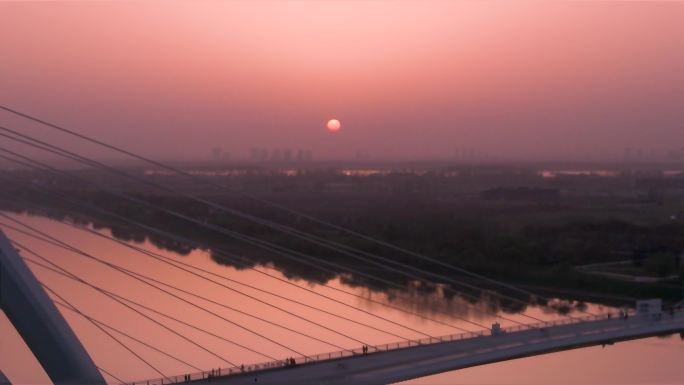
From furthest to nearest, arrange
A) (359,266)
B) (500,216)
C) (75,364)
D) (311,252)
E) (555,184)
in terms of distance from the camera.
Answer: (555,184) → (500,216) → (311,252) → (359,266) → (75,364)

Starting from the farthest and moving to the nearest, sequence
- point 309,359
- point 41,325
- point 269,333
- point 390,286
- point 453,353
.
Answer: point 390,286 → point 269,333 → point 453,353 → point 309,359 → point 41,325

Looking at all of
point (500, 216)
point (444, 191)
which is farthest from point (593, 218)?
point (444, 191)

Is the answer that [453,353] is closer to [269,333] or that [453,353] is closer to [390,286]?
[269,333]

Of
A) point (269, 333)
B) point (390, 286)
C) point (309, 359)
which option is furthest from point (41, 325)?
point (390, 286)

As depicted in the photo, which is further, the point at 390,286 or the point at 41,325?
the point at 390,286

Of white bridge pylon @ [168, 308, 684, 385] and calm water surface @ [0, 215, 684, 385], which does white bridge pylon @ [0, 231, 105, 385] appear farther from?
calm water surface @ [0, 215, 684, 385]

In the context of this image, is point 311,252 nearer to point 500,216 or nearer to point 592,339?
point 500,216
